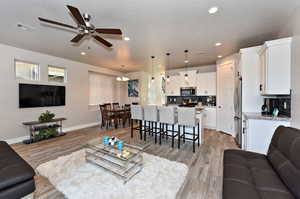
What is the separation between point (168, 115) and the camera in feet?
12.1

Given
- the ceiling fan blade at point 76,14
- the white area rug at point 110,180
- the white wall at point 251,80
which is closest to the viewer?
the ceiling fan blade at point 76,14

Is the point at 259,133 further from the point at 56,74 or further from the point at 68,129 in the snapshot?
the point at 56,74

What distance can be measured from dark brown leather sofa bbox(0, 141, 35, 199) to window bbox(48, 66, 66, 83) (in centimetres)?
395

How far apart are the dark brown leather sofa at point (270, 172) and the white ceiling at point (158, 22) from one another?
6.64ft

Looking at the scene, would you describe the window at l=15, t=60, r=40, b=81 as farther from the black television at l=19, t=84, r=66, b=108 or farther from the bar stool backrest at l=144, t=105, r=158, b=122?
the bar stool backrest at l=144, t=105, r=158, b=122

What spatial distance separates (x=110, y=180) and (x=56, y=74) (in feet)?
15.3

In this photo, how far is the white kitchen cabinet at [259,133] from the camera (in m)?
2.65

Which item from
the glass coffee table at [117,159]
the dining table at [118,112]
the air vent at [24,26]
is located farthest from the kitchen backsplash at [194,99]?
the air vent at [24,26]

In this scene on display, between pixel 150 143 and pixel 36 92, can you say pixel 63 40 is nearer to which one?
pixel 36 92

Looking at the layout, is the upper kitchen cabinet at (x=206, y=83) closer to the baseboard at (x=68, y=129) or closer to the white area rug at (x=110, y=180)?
the white area rug at (x=110, y=180)

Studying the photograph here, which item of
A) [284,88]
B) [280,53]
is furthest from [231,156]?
[280,53]

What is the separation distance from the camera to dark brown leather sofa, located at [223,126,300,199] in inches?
46.3

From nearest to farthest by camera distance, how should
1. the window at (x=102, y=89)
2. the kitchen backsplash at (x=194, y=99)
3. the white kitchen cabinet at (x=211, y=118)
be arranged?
the white kitchen cabinet at (x=211, y=118), the kitchen backsplash at (x=194, y=99), the window at (x=102, y=89)

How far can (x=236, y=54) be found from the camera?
A: 4.35m
